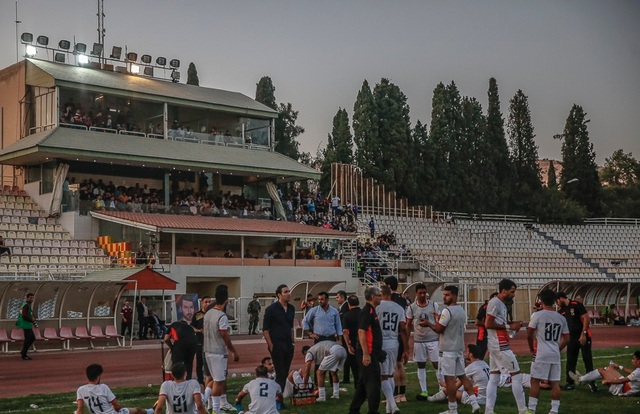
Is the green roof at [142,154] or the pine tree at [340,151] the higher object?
the pine tree at [340,151]

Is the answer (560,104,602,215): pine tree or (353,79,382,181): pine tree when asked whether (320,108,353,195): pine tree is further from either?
(560,104,602,215): pine tree

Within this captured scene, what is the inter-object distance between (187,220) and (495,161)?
37125 mm

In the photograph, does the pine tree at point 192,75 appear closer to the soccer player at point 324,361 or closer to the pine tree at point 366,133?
the pine tree at point 366,133

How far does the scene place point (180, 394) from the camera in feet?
40.7

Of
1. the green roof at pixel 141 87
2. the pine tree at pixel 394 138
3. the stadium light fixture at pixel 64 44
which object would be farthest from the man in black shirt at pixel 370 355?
the pine tree at pixel 394 138

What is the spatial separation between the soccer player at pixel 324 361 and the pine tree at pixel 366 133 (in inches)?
2016

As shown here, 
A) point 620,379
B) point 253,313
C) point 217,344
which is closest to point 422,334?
point 620,379

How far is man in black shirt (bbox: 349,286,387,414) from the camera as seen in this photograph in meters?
14.5

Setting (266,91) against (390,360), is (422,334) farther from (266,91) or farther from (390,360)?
(266,91)

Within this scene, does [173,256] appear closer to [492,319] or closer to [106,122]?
[106,122]

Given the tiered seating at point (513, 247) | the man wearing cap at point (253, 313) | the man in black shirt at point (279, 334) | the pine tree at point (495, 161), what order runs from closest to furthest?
the man in black shirt at point (279, 334)
the man wearing cap at point (253, 313)
the tiered seating at point (513, 247)
the pine tree at point (495, 161)

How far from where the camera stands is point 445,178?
72875mm

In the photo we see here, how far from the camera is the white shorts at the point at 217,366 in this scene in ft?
50.9

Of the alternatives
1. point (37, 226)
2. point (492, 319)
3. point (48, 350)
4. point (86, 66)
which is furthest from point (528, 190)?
point (492, 319)
